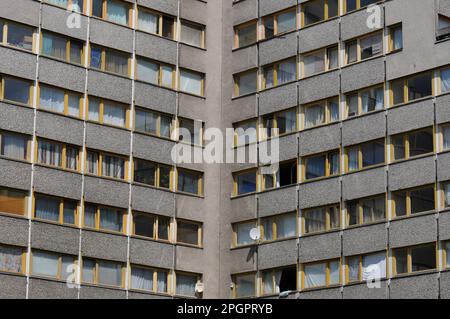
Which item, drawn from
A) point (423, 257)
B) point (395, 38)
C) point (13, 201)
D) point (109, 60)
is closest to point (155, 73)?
point (109, 60)

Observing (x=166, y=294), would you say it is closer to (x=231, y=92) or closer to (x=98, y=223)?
(x=98, y=223)

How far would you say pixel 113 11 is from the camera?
230 feet

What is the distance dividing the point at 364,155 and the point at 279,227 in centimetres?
656

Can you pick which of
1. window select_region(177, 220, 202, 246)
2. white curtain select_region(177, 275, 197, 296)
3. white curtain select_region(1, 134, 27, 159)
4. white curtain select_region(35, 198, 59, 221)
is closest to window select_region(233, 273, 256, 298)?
white curtain select_region(177, 275, 197, 296)

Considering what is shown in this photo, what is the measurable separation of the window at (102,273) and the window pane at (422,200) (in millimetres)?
15888

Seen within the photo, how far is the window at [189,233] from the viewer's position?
228 ft

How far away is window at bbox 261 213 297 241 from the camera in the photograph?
67.4m

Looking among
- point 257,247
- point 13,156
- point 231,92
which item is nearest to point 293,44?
point 231,92

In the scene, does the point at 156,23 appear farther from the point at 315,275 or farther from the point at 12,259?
the point at 315,275

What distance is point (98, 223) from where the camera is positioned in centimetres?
6638

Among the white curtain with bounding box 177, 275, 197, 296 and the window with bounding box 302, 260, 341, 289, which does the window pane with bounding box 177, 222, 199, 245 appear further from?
the window with bounding box 302, 260, 341, 289

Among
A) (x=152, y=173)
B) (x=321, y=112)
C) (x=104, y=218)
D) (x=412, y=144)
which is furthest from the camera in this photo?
(x=152, y=173)

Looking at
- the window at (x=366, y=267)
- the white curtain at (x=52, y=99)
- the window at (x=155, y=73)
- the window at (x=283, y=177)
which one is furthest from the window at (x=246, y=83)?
the window at (x=366, y=267)

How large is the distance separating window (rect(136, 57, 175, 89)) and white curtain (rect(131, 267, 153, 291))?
1073 centimetres
